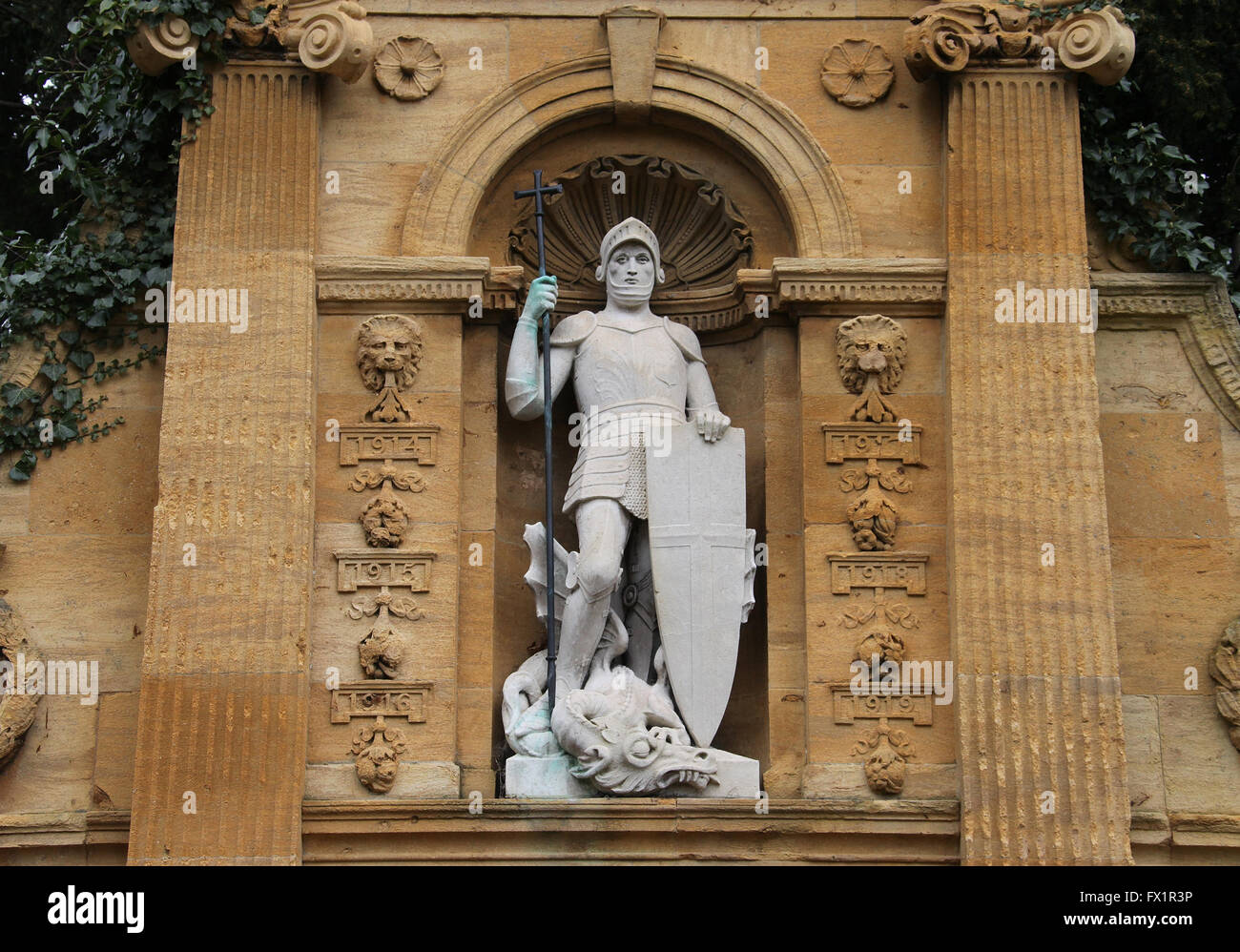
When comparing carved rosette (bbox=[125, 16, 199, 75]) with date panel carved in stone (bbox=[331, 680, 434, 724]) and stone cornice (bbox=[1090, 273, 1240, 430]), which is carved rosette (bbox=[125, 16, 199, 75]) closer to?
date panel carved in stone (bbox=[331, 680, 434, 724])

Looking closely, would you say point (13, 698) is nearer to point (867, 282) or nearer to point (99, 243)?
point (99, 243)

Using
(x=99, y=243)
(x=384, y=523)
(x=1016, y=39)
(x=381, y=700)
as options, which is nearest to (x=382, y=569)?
(x=384, y=523)

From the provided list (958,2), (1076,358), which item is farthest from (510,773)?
(958,2)

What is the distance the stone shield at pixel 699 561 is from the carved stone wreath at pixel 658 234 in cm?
138

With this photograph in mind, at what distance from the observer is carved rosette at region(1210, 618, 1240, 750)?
14.1 meters

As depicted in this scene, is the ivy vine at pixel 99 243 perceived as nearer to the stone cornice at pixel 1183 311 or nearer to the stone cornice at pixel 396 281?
the stone cornice at pixel 396 281

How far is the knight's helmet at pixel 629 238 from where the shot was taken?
48.7 feet

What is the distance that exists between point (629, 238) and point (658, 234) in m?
0.75

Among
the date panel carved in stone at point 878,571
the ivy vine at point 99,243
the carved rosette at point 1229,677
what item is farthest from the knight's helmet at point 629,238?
the carved rosette at point 1229,677

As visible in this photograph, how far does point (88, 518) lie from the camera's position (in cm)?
A: 1438

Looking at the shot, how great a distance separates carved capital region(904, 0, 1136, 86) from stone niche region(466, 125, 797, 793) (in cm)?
141

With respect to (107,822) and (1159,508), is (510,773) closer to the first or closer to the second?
(107,822)

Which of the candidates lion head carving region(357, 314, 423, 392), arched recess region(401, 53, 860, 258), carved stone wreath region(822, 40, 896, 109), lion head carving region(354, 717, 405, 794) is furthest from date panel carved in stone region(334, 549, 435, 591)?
carved stone wreath region(822, 40, 896, 109)

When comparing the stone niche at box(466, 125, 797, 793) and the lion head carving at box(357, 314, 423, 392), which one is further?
the stone niche at box(466, 125, 797, 793)
